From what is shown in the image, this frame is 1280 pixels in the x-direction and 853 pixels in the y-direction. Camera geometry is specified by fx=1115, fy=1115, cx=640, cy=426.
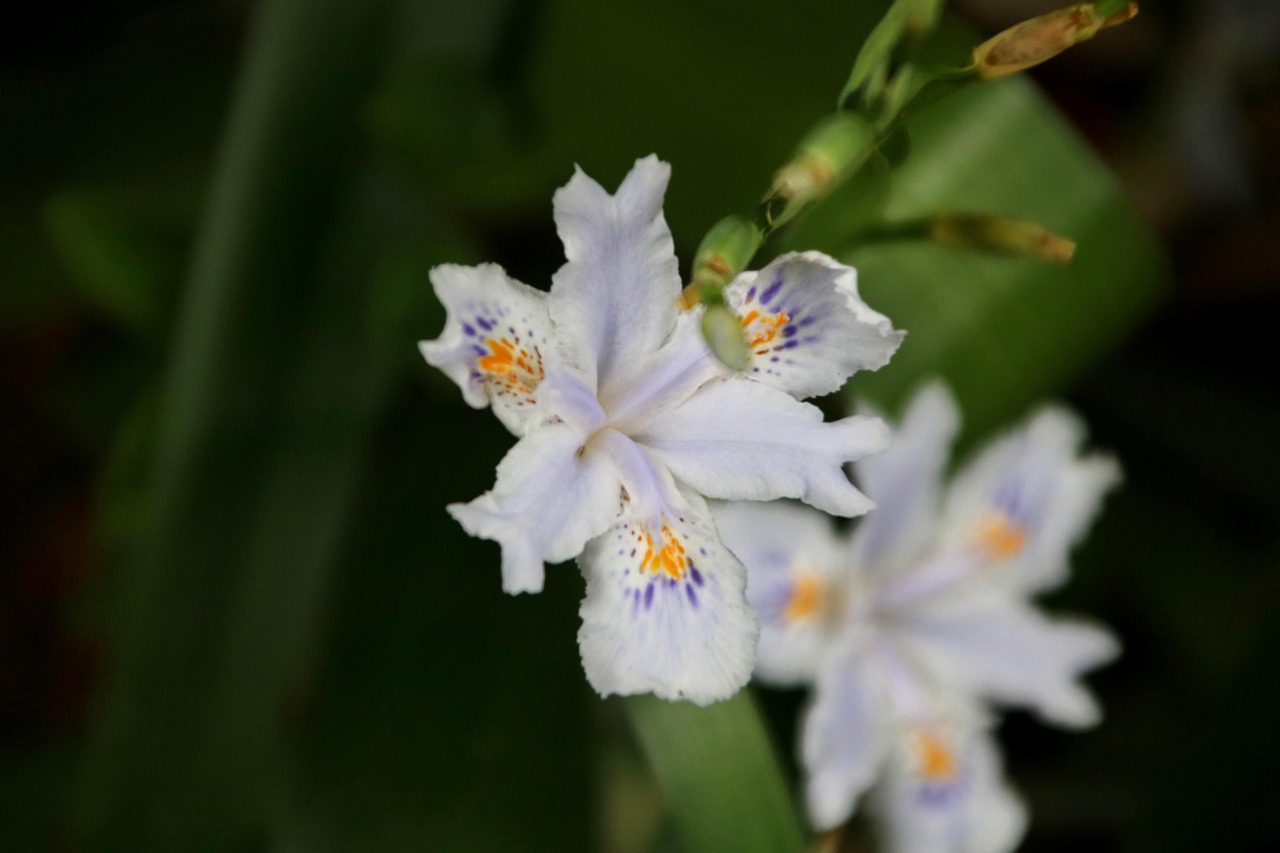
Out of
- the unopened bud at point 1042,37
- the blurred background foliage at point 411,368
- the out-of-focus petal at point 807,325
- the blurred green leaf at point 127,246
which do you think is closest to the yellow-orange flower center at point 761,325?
the out-of-focus petal at point 807,325

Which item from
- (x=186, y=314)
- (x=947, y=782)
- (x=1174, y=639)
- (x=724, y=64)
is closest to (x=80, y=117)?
(x=186, y=314)

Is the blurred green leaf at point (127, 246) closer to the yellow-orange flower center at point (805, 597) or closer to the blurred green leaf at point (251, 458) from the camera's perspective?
the blurred green leaf at point (251, 458)

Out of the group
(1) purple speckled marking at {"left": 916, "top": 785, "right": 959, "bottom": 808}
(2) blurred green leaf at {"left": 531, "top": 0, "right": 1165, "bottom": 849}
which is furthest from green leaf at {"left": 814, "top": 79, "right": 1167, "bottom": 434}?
(1) purple speckled marking at {"left": 916, "top": 785, "right": 959, "bottom": 808}

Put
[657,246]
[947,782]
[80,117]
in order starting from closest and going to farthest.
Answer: [657,246], [947,782], [80,117]

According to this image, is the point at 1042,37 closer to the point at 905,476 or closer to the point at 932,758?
the point at 905,476

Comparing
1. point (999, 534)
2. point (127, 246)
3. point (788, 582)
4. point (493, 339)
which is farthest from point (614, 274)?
point (127, 246)

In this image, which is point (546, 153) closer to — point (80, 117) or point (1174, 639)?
point (80, 117)
